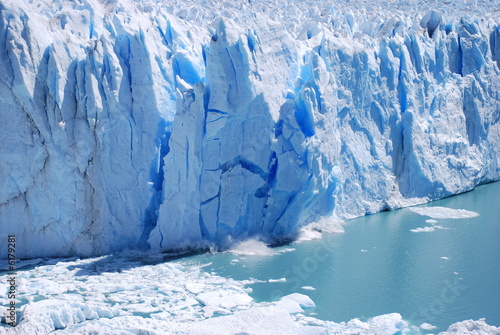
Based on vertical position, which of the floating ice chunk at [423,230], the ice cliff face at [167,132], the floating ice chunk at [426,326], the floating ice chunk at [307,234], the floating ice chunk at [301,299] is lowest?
the floating ice chunk at [426,326]

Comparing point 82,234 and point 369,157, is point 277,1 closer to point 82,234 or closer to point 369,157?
point 369,157

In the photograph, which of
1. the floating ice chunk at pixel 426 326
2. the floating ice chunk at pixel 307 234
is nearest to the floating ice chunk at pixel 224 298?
the floating ice chunk at pixel 426 326

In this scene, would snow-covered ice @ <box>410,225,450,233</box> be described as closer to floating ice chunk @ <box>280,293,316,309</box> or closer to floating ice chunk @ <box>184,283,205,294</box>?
floating ice chunk @ <box>280,293,316,309</box>

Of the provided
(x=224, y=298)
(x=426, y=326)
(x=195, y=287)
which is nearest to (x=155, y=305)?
(x=195, y=287)

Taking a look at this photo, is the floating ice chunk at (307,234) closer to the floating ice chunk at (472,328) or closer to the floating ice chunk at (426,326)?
the floating ice chunk at (426,326)

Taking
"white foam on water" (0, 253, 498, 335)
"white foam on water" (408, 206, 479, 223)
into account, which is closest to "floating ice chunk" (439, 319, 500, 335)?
"white foam on water" (0, 253, 498, 335)

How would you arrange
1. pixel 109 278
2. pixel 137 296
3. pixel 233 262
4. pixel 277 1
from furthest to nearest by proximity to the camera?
pixel 277 1 → pixel 233 262 → pixel 109 278 → pixel 137 296

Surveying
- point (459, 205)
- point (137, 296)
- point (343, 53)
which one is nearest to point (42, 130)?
point (137, 296)
